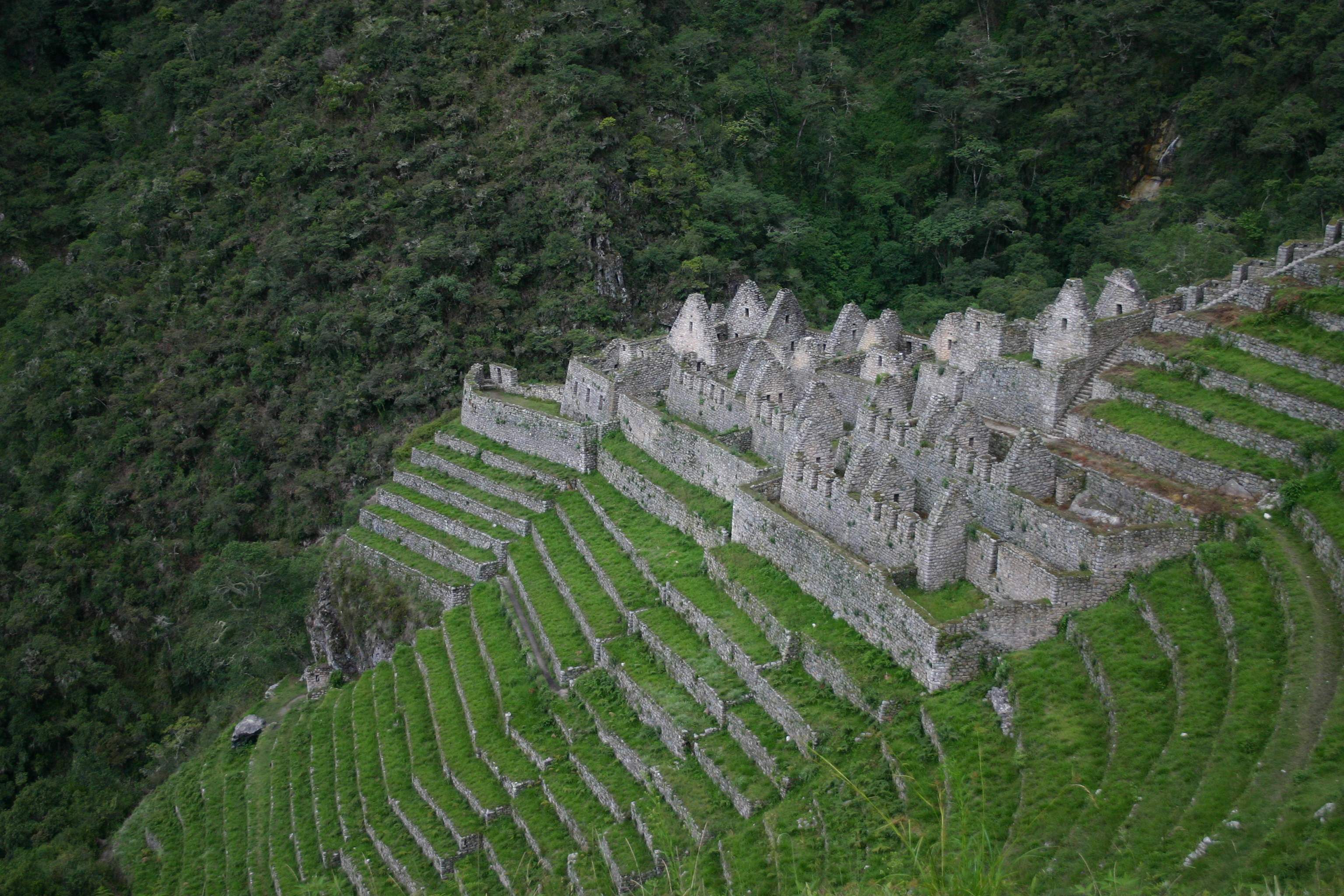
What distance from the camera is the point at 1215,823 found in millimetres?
13359

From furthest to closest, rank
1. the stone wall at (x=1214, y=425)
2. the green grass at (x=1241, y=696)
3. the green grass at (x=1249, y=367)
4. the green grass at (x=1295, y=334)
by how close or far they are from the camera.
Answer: the green grass at (x=1295, y=334) < the green grass at (x=1249, y=367) < the stone wall at (x=1214, y=425) < the green grass at (x=1241, y=696)

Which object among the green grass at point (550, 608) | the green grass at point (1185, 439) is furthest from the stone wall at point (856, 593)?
the green grass at point (1185, 439)

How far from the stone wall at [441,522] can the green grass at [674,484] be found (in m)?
4.35

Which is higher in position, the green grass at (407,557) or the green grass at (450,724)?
the green grass at (407,557)

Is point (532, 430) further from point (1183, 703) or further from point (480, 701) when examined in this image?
point (1183, 703)

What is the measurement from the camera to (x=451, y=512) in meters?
37.2

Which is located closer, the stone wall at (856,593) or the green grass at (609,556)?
the stone wall at (856,593)

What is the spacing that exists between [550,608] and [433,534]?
882 centimetres

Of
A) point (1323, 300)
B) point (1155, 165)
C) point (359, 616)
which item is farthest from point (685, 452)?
point (1155, 165)

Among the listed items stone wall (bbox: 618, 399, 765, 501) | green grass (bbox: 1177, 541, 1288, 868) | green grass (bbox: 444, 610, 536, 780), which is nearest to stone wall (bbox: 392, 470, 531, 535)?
stone wall (bbox: 618, 399, 765, 501)

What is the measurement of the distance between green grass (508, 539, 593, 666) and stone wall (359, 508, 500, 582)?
107 cm

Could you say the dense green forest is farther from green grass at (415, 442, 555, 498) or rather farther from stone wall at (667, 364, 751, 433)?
stone wall at (667, 364, 751, 433)

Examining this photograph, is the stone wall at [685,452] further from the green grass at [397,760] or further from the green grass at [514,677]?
the green grass at [397,760]

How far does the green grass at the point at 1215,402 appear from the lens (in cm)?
2134
